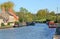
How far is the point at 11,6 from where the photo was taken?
5015 inches

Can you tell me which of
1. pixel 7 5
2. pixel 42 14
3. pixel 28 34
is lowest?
pixel 28 34

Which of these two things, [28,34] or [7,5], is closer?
[28,34]

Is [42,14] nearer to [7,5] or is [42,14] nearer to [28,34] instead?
[7,5]

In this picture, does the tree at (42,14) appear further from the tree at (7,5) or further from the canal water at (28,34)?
the canal water at (28,34)

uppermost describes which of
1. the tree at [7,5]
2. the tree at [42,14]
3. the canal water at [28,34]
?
the tree at [7,5]

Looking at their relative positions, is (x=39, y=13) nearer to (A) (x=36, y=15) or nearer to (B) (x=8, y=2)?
(A) (x=36, y=15)

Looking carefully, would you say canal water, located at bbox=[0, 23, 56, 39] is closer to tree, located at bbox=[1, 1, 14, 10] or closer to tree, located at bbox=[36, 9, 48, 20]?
tree, located at bbox=[1, 1, 14, 10]

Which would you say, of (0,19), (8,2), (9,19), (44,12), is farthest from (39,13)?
(0,19)

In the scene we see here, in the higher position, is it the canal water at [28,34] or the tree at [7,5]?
the tree at [7,5]

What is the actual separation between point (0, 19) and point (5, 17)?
10554 mm

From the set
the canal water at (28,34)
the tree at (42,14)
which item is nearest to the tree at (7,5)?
the tree at (42,14)

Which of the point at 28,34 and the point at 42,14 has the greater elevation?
the point at 42,14

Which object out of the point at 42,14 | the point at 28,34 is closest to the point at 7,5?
the point at 42,14

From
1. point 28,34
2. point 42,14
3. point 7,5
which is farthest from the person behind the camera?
point 42,14
